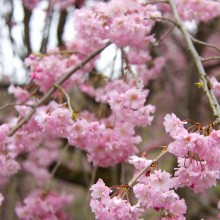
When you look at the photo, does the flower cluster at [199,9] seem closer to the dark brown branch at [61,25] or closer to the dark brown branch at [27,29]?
the dark brown branch at [27,29]

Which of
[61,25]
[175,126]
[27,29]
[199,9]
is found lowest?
[61,25]

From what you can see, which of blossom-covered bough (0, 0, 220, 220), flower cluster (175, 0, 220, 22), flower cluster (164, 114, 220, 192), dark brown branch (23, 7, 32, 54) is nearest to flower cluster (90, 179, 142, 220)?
blossom-covered bough (0, 0, 220, 220)

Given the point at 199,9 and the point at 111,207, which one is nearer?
the point at 111,207

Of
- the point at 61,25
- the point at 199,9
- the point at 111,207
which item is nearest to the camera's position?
the point at 111,207

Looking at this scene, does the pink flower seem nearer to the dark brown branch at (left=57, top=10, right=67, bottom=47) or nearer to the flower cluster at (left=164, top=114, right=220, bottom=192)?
the flower cluster at (left=164, top=114, right=220, bottom=192)

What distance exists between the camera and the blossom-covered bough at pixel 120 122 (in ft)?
5.88

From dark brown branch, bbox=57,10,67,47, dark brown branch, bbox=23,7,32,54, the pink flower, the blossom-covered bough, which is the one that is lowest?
dark brown branch, bbox=57,10,67,47

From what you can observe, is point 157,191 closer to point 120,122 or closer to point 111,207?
point 111,207

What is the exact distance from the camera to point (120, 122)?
9.13 ft

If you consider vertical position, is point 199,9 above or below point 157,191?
below

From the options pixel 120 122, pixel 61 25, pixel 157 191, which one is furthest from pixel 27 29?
pixel 157 191

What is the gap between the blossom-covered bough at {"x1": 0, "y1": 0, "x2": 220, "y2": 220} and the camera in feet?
5.88

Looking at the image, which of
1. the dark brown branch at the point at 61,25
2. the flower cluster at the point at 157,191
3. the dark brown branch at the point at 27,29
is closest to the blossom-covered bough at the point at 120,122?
the flower cluster at the point at 157,191

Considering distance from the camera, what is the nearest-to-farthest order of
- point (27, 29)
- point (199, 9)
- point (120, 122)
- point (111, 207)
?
1. point (111, 207)
2. point (120, 122)
3. point (199, 9)
4. point (27, 29)
